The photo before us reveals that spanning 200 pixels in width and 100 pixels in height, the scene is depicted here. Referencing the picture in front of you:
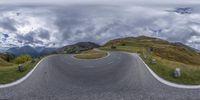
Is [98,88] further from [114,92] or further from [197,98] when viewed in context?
[197,98]

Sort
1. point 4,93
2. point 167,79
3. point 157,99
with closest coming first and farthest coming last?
1. point 157,99
2. point 4,93
3. point 167,79

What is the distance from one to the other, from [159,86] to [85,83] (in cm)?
441

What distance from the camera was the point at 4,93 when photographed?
1900 cm

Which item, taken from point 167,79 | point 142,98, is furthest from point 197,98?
point 167,79

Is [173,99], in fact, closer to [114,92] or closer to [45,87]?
[114,92]

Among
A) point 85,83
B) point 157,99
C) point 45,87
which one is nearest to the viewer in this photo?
point 157,99

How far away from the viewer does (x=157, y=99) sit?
52.7 ft

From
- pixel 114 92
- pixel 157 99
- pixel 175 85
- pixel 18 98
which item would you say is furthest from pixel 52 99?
pixel 175 85

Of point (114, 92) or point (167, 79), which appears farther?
point (167, 79)

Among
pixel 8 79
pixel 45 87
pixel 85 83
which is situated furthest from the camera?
pixel 8 79

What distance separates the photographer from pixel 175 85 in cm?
2089

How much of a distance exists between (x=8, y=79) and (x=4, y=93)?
250 inches

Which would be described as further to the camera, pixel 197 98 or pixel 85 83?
pixel 85 83

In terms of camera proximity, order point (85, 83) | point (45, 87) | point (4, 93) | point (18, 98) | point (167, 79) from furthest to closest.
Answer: point (167, 79) → point (85, 83) → point (45, 87) → point (4, 93) → point (18, 98)
